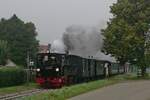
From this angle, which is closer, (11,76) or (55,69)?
(55,69)

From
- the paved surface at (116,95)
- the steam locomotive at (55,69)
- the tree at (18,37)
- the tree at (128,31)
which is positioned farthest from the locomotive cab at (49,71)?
the tree at (18,37)

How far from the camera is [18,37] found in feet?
310

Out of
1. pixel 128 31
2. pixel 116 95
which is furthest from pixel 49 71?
pixel 128 31

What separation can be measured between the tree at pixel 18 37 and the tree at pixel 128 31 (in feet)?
108

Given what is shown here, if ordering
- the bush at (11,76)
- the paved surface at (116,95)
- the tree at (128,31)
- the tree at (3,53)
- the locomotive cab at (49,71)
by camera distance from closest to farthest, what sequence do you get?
the paved surface at (116,95)
the locomotive cab at (49,71)
the bush at (11,76)
the tree at (128,31)
the tree at (3,53)

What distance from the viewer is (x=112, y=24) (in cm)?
5900

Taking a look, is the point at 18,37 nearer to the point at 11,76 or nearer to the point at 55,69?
the point at 11,76

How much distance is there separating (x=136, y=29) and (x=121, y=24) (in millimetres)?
1997

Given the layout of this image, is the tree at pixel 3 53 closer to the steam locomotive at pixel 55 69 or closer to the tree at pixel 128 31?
the tree at pixel 128 31

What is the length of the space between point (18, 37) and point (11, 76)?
51781 millimetres

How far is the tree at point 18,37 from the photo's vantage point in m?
90.1

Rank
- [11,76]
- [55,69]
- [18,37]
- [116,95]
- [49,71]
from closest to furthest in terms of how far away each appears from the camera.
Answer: [116,95], [55,69], [49,71], [11,76], [18,37]

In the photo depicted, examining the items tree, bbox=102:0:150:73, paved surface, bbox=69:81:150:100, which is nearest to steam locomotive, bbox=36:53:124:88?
paved surface, bbox=69:81:150:100

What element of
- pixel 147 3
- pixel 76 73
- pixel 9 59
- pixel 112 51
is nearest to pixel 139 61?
pixel 112 51
